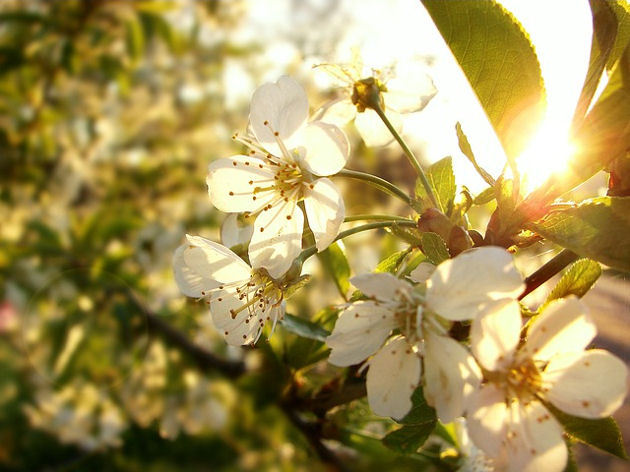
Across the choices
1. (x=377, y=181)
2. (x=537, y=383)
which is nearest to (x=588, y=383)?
(x=537, y=383)

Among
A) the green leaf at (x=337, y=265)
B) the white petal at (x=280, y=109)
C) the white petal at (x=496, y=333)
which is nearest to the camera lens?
the white petal at (x=496, y=333)

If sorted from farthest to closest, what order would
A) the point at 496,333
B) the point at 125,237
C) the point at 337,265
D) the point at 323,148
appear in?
the point at 125,237 → the point at 337,265 → the point at 323,148 → the point at 496,333

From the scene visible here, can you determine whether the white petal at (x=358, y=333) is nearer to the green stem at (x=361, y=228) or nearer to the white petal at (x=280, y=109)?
the green stem at (x=361, y=228)

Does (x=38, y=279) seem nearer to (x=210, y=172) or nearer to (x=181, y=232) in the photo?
(x=181, y=232)

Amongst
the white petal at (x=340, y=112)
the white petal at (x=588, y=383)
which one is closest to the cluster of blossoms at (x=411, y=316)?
the white petal at (x=588, y=383)

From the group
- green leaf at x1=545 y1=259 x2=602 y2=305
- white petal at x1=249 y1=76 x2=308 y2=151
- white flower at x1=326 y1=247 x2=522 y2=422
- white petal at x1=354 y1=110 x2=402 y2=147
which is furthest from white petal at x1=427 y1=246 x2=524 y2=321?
white petal at x1=354 y1=110 x2=402 y2=147

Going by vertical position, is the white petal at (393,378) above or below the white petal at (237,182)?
below

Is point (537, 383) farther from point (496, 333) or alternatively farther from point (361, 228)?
point (361, 228)
